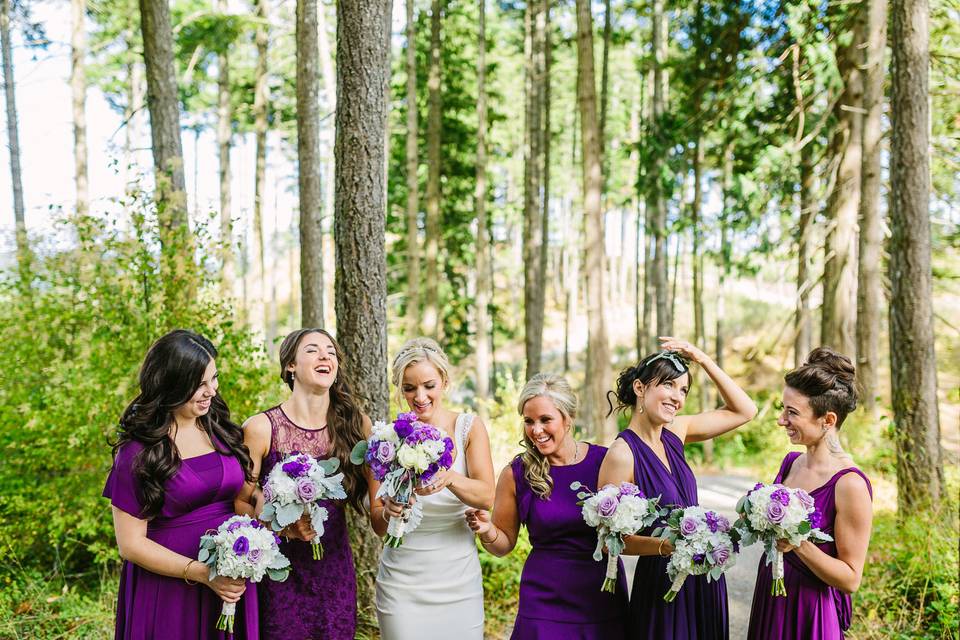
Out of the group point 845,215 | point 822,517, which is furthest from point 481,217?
point 822,517

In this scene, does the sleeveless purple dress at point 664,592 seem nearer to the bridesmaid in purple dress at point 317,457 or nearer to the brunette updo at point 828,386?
the brunette updo at point 828,386

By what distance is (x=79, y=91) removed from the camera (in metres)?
16.9

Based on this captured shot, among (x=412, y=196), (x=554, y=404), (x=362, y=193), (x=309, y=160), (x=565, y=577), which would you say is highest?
(x=309, y=160)

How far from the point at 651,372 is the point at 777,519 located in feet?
3.09

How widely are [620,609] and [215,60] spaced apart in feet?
73.7

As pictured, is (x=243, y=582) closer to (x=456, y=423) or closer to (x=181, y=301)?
(x=456, y=423)

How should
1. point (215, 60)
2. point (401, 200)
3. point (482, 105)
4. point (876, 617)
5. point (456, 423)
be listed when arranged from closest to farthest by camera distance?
1. point (456, 423)
2. point (876, 617)
3. point (482, 105)
4. point (401, 200)
5. point (215, 60)

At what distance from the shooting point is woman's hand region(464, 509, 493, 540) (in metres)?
3.37

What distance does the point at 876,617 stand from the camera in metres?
5.77

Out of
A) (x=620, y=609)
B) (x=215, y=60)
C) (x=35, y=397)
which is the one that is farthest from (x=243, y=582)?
(x=215, y=60)

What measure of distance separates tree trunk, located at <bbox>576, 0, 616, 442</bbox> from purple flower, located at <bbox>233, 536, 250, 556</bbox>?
8.08 meters

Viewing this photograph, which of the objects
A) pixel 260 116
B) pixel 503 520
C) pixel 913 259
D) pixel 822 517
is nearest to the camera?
pixel 822 517

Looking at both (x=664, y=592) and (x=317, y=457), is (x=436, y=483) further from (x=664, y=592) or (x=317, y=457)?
(x=664, y=592)

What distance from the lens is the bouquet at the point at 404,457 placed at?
299cm
